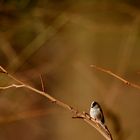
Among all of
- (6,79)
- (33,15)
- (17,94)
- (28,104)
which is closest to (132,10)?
(33,15)

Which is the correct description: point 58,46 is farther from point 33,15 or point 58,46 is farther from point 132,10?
point 132,10

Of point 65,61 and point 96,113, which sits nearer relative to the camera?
point 96,113

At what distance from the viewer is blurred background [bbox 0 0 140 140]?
7.93 ft

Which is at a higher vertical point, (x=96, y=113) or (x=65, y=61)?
(x=96, y=113)

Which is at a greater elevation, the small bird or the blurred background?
the small bird

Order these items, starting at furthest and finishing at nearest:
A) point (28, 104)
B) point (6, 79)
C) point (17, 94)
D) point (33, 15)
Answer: point (28, 104) → point (17, 94) → point (33, 15) → point (6, 79)

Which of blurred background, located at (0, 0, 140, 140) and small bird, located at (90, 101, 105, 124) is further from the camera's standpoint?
blurred background, located at (0, 0, 140, 140)

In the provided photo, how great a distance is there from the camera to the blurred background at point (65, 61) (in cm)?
242

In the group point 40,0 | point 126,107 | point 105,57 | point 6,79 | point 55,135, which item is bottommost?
point 55,135

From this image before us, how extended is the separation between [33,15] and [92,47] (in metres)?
1.20

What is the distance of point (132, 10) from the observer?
7.26ft

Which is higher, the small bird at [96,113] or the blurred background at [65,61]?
the small bird at [96,113]

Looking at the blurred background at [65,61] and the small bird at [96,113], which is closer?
the small bird at [96,113]

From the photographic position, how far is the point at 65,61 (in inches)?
148
